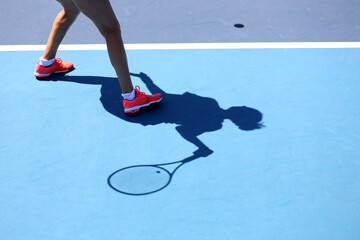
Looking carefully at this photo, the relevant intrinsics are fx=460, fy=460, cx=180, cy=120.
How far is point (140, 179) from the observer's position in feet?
11.9

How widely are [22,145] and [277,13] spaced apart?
3.82 meters

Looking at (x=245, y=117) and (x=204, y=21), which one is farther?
(x=204, y=21)

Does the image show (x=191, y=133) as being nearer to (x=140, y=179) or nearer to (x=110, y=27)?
(x=140, y=179)

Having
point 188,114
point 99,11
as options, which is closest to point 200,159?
point 188,114

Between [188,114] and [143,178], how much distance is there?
3.26 feet

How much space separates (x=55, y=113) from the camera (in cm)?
444

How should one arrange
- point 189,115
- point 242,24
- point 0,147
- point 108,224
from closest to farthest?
point 108,224 < point 0,147 < point 189,115 < point 242,24

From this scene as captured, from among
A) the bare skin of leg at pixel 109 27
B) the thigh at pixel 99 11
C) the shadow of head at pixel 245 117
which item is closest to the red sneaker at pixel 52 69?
the bare skin of leg at pixel 109 27

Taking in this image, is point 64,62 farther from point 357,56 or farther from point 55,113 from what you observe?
point 357,56

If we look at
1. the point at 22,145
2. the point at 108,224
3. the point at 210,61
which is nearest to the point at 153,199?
the point at 108,224

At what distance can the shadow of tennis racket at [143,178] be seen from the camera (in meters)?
3.55

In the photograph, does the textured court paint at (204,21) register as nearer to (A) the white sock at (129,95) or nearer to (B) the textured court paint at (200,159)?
(B) the textured court paint at (200,159)

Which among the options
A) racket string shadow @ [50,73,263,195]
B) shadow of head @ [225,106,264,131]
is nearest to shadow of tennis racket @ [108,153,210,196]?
racket string shadow @ [50,73,263,195]

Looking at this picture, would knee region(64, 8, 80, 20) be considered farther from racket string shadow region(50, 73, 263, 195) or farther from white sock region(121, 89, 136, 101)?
white sock region(121, 89, 136, 101)
